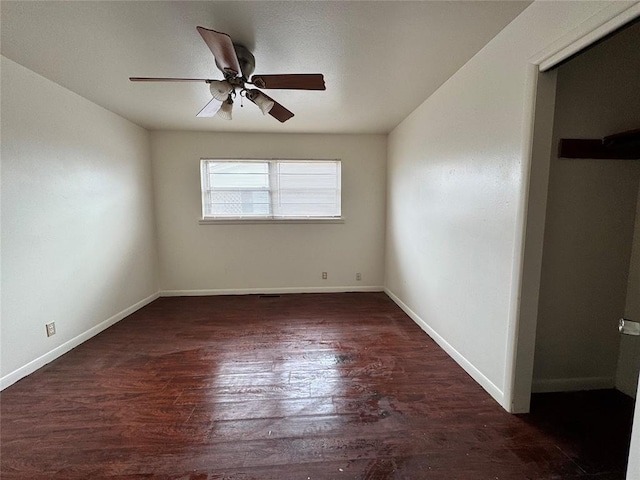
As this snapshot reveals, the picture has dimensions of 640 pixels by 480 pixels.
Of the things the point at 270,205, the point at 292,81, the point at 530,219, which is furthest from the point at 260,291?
the point at 530,219

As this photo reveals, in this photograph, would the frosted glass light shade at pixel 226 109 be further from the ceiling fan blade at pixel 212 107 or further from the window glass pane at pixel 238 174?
the window glass pane at pixel 238 174

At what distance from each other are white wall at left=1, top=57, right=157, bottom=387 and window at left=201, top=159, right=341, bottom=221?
3.29 ft

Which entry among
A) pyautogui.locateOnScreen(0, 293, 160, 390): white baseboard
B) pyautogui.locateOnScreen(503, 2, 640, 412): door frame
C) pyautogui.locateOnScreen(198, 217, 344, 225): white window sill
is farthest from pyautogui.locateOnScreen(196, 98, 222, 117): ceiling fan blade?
pyautogui.locateOnScreen(0, 293, 160, 390): white baseboard

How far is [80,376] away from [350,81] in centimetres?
326

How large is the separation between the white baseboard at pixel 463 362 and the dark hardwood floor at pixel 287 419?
0.05 m

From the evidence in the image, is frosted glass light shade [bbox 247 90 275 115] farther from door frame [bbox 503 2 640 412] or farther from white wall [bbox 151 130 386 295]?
white wall [bbox 151 130 386 295]

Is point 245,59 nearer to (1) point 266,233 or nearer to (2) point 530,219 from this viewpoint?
(2) point 530,219

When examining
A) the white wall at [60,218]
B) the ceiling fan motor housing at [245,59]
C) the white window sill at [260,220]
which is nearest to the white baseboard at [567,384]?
the white window sill at [260,220]

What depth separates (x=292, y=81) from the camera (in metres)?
1.79

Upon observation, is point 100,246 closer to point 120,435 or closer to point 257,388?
point 120,435

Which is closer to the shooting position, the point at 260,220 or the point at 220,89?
the point at 220,89

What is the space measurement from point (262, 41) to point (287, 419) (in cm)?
244

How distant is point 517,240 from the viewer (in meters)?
1.56

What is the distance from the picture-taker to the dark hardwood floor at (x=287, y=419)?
1.34 metres
